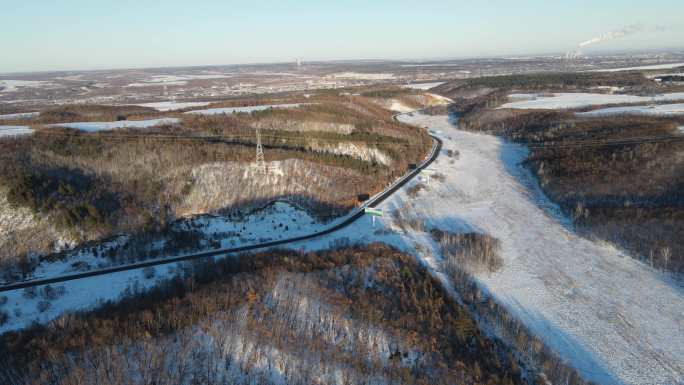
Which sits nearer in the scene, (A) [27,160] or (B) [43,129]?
(A) [27,160]

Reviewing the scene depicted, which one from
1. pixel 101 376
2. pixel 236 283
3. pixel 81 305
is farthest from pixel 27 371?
pixel 236 283

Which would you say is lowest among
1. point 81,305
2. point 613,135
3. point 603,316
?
point 603,316

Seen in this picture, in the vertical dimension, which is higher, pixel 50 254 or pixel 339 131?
pixel 339 131

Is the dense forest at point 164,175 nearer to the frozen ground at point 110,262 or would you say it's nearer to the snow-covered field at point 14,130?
the snow-covered field at point 14,130

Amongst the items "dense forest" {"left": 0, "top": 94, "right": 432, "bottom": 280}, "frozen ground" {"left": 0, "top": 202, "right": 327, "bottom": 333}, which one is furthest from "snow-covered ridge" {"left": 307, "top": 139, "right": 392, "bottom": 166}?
"frozen ground" {"left": 0, "top": 202, "right": 327, "bottom": 333}

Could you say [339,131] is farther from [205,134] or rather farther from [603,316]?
[603,316]

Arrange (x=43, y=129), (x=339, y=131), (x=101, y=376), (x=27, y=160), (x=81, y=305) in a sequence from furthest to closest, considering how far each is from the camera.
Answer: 1. (x=339, y=131)
2. (x=43, y=129)
3. (x=27, y=160)
4. (x=81, y=305)
5. (x=101, y=376)

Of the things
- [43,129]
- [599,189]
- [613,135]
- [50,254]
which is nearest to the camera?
[50,254]

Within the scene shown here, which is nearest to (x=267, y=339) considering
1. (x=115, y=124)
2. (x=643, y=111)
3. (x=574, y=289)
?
(x=574, y=289)
